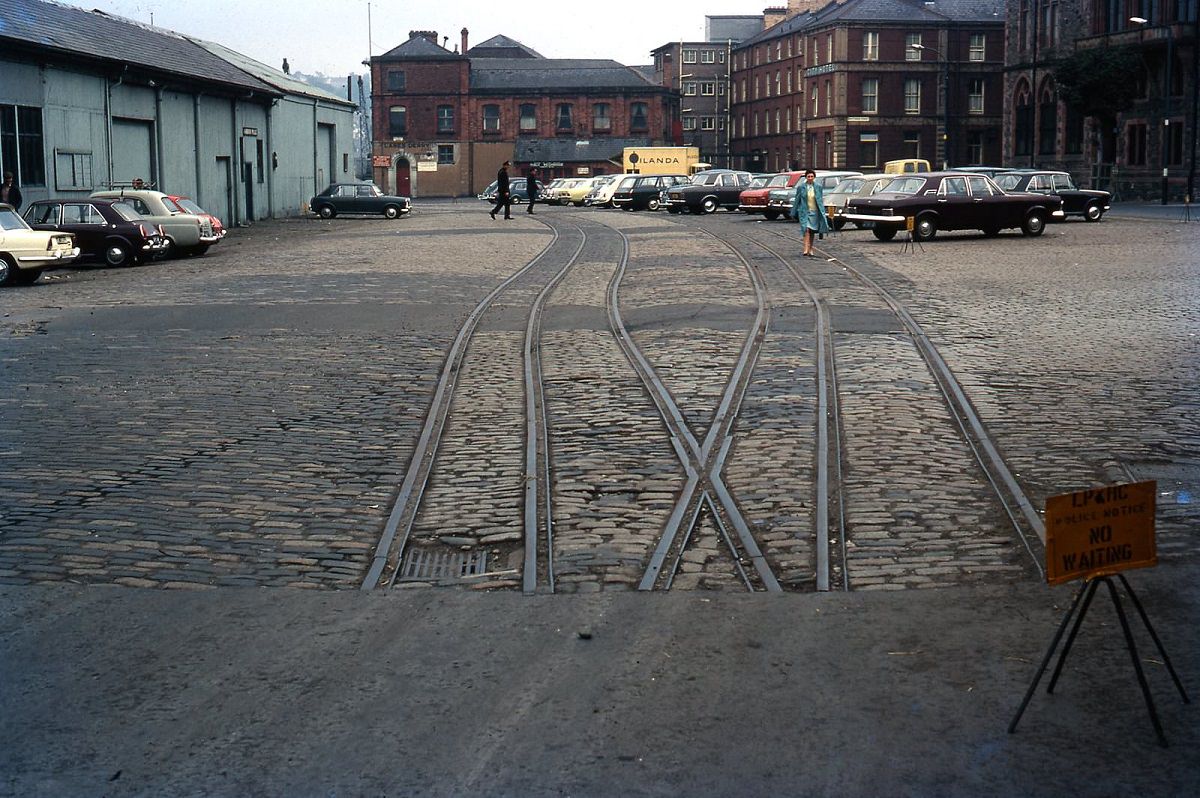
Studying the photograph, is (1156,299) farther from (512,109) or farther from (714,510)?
A: (512,109)

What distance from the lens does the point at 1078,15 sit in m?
67.9

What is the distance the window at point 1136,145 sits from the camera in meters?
61.7

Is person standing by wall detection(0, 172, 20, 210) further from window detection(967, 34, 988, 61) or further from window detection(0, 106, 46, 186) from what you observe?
window detection(967, 34, 988, 61)

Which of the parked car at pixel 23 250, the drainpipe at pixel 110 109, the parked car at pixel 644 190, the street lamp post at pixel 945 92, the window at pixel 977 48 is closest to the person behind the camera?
the parked car at pixel 23 250

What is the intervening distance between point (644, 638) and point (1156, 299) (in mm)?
14810

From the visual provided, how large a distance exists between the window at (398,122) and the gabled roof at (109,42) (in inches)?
2080

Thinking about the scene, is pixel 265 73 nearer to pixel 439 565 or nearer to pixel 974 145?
pixel 974 145

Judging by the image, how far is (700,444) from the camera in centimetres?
934

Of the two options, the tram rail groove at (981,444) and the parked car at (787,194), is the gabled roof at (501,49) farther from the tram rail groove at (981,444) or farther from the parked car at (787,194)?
the tram rail groove at (981,444)

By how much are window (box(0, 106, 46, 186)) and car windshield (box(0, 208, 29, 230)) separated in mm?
8004

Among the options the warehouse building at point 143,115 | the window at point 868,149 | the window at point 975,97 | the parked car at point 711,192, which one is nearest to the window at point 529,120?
the window at point 868,149

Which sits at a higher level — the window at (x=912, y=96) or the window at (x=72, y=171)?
the window at (x=912, y=96)

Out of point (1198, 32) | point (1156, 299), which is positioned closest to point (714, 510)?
point (1156, 299)

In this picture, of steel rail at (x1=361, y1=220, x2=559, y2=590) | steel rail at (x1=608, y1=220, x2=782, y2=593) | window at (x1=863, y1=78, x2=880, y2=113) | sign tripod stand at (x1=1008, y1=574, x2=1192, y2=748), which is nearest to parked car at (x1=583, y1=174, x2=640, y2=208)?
window at (x1=863, y1=78, x2=880, y2=113)
